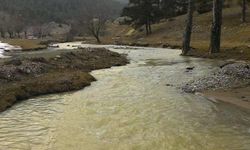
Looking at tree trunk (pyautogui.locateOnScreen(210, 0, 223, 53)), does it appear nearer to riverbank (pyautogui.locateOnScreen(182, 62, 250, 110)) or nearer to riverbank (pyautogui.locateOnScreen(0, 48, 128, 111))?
riverbank (pyautogui.locateOnScreen(0, 48, 128, 111))

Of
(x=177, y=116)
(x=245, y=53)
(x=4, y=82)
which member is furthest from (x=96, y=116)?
(x=245, y=53)

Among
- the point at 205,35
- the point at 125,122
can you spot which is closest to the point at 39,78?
the point at 125,122

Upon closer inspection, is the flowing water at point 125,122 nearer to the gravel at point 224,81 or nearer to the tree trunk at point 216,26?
the gravel at point 224,81

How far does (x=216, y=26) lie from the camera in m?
36.5

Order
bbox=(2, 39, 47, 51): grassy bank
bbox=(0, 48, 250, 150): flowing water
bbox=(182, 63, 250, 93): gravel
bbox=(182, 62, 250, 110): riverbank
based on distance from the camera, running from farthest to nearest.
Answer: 1. bbox=(2, 39, 47, 51): grassy bank
2. bbox=(182, 63, 250, 93): gravel
3. bbox=(182, 62, 250, 110): riverbank
4. bbox=(0, 48, 250, 150): flowing water

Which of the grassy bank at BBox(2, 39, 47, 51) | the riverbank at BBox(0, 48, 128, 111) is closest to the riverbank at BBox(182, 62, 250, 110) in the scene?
the riverbank at BBox(0, 48, 128, 111)

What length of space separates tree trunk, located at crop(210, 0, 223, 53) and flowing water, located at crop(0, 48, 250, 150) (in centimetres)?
1632

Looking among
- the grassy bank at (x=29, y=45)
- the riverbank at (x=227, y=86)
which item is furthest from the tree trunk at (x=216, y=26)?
the grassy bank at (x=29, y=45)

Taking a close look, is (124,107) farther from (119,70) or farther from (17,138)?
(119,70)

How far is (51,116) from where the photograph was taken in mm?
15695

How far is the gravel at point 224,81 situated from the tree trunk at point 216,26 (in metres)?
12.4

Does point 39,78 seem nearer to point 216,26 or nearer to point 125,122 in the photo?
point 125,122

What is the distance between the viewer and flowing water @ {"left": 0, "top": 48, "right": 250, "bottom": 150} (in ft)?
39.9

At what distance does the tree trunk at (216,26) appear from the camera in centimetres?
3566
